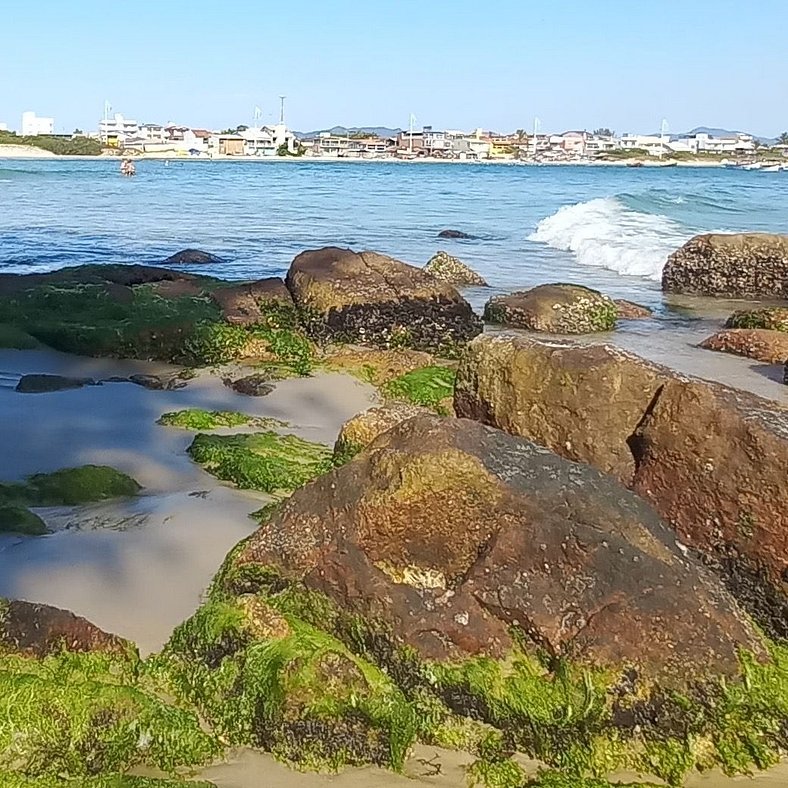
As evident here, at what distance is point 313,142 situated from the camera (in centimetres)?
15838

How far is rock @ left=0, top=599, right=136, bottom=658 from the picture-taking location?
3514mm

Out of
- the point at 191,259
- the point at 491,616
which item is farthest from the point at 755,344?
the point at 191,259

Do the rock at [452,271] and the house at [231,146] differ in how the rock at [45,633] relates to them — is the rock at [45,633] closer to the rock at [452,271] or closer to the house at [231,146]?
the rock at [452,271]

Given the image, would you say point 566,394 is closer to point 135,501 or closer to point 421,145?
point 135,501

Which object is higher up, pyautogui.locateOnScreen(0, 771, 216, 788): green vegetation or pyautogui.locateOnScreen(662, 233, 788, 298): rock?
pyautogui.locateOnScreen(0, 771, 216, 788): green vegetation

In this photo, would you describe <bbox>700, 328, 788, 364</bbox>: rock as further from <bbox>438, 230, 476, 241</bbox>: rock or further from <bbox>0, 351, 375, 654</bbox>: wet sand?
<bbox>438, 230, 476, 241</bbox>: rock

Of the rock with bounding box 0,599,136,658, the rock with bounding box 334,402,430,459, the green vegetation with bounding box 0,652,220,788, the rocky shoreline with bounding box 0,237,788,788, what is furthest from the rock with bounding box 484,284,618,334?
the green vegetation with bounding box 0,652,220,788

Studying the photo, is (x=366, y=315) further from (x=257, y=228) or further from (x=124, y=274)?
(x=257, y=228)

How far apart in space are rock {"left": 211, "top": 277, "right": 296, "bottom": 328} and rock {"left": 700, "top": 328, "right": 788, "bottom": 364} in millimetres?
4976

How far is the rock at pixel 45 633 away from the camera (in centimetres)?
351

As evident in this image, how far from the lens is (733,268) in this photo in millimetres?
15961

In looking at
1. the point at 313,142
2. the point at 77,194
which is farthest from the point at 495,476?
the point at 313,142

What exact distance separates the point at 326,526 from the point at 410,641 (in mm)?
647

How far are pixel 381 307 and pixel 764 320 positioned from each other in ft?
16.0
